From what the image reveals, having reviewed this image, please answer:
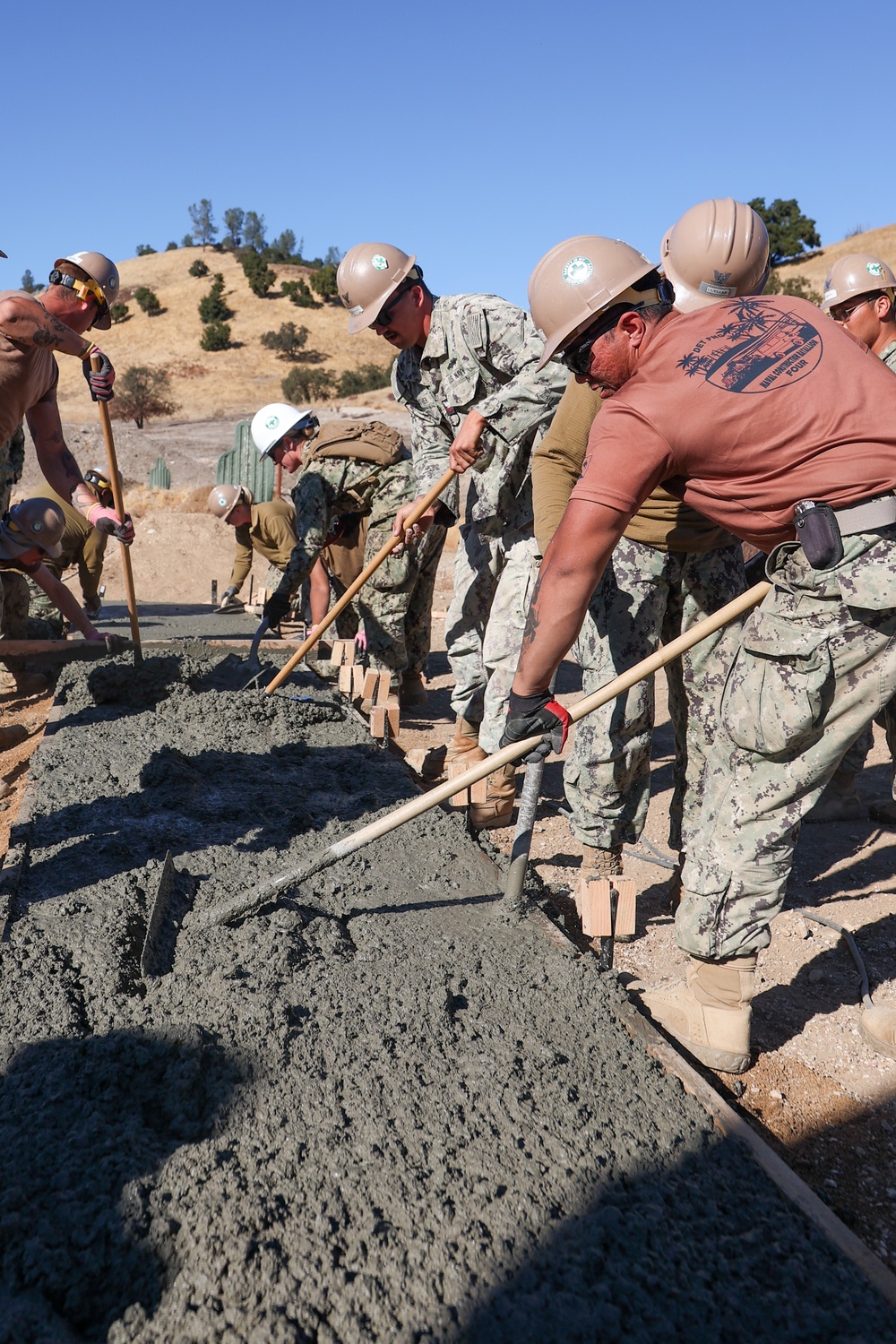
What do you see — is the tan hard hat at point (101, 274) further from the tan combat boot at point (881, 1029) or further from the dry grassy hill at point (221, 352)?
the dry grassy hill at point (221, 352)

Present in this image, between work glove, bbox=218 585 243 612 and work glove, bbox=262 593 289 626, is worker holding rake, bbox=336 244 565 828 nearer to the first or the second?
work glove, bbox=262 593 289 626

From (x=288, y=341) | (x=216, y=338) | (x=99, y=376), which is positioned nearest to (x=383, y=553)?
(x=99, y=376)

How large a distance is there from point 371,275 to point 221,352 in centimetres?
3766

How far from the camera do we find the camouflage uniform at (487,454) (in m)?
3.80

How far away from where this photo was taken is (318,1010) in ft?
7.27

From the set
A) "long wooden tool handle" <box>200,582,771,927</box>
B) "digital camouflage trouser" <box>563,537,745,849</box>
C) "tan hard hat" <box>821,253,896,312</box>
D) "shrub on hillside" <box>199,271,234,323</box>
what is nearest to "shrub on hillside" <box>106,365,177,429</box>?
"shrub on hillside" <box>199,271,234,323</box>

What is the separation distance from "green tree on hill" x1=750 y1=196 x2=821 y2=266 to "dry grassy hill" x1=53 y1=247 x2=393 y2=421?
15728 mm

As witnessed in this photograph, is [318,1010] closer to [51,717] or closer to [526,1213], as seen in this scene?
[526,1213]

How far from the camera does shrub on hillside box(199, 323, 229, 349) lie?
39.1m

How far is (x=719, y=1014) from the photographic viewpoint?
7.86 feet

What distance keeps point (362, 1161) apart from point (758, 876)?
1098 millimetres

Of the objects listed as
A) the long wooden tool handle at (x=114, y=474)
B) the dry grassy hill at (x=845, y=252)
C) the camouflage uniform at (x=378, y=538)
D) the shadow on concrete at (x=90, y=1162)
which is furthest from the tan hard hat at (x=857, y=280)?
the dry grassy hill at (x=845, y=252)

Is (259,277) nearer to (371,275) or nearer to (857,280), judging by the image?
(371,275)

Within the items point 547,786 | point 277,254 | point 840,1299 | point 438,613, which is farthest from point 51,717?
point 277,254
